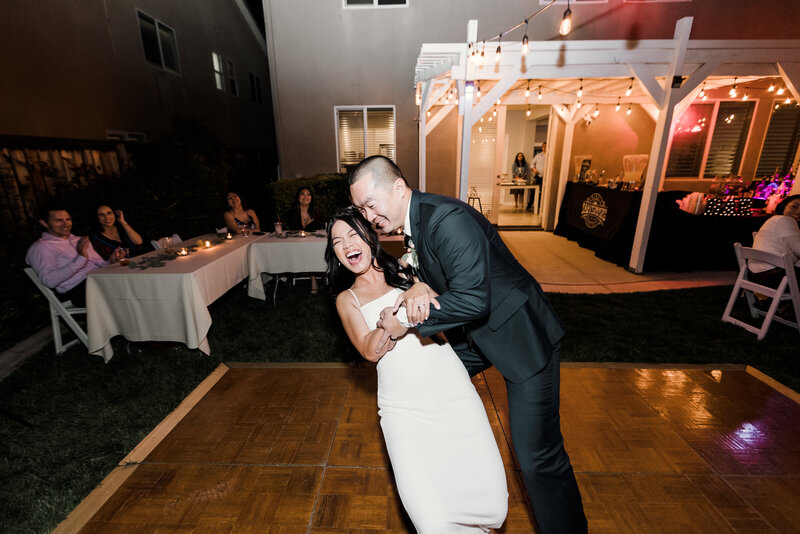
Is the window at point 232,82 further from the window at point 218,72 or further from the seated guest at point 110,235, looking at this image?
the seated guest at point 110,235

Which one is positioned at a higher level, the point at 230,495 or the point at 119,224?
the point at 119,224

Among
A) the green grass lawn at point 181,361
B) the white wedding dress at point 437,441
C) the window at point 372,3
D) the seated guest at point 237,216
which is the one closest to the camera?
the white wedding dress at point 437,441

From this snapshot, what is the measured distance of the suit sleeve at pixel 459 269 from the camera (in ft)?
4.99

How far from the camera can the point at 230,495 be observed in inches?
90.0

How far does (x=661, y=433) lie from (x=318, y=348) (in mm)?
3371

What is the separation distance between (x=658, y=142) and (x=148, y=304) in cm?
806

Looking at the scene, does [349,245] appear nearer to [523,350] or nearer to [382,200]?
[382,200]

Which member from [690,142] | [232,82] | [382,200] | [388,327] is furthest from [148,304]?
[690,142]

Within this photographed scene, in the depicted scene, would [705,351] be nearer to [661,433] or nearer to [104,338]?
[661,433]

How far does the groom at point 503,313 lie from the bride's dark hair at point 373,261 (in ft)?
0.23

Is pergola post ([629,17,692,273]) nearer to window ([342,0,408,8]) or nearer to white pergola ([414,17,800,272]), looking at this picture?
white pergola ([414,17,800,272])

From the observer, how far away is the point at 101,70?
7363mm

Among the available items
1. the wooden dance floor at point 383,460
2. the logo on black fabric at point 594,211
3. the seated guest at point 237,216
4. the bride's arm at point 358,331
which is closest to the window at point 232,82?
the seated guest at point 237,216

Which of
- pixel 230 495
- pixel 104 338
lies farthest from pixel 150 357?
pixel 230 495
